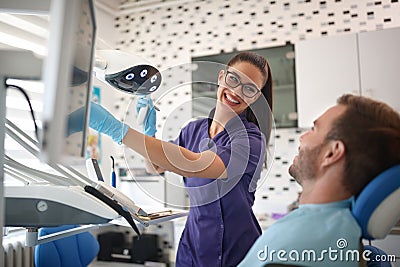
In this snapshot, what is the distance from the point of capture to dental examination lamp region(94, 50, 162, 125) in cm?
108

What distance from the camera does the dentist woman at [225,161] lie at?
1182 millimetres

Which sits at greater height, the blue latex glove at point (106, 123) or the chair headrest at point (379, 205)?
the blue latex glove at point (106, 123)

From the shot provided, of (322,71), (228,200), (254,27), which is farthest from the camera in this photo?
(254,27)

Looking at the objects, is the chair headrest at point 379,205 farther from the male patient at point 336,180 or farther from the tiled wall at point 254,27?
the tiled wall at point 254,27

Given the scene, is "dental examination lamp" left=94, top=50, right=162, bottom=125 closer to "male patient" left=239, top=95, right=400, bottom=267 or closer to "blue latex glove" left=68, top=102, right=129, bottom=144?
"blue latex glove" left=68, top=102, right=129, bottom=144

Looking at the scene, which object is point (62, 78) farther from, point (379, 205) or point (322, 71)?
point (322, 71)

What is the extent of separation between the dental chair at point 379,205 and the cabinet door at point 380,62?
5.61ft

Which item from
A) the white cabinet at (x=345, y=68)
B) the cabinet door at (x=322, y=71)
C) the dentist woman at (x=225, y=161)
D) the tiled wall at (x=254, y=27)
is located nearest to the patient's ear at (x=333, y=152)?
the dentist woman at (x=225, y=161)

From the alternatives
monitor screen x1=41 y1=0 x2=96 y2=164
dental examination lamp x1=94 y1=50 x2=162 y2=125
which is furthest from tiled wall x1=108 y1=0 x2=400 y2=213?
monitor screen x1=41 y1=0 x2=96 y2=164

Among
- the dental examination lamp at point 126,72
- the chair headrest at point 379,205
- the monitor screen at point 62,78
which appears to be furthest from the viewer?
the dental examination lamp at point 126,72

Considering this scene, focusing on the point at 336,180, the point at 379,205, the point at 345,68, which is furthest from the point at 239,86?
the point at 345,68

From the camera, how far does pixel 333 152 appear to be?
0.87m

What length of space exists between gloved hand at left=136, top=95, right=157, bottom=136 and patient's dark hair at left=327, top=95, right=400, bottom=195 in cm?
61

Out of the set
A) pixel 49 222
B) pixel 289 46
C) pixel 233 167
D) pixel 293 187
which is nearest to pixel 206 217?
pixel 233 167
